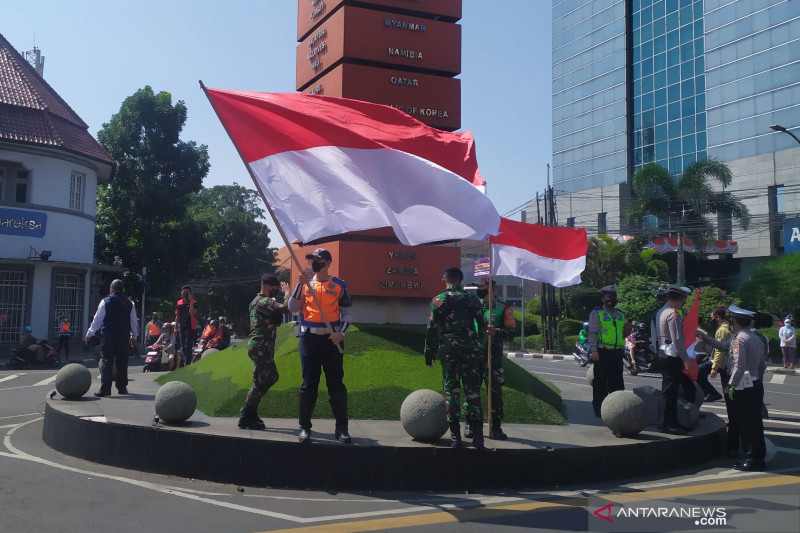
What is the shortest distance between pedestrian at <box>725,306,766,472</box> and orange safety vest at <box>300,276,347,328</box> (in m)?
4.53

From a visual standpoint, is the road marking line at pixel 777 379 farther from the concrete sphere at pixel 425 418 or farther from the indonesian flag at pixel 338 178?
the indonesian flag at pixel 338 178

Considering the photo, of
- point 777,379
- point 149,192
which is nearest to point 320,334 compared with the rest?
point 777,379

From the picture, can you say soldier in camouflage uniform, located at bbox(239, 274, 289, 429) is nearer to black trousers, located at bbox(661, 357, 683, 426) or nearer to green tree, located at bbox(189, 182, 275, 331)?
black trousers, located at bbox(661, 357, 683, 426)

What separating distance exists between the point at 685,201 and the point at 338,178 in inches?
1453

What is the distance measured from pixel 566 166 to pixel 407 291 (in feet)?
188

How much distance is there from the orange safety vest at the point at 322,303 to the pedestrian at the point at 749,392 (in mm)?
4525

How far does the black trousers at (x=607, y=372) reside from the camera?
31.9 feet

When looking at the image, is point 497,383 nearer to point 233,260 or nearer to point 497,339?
point 497,339

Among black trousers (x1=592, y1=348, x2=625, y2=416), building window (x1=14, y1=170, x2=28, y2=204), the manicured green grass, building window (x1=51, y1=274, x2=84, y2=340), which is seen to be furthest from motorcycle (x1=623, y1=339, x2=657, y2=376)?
building window (x1=14, y1=170, x2=28, y2=204)

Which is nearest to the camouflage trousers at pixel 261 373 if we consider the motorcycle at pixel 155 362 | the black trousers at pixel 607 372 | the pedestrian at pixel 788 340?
the black trousers at pixel 607 372

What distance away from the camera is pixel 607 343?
970 centimetres

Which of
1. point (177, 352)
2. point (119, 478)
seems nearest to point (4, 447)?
point (119, 478)

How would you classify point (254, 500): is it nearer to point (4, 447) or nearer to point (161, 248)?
point (4, 447)

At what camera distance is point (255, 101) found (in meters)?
8.16
